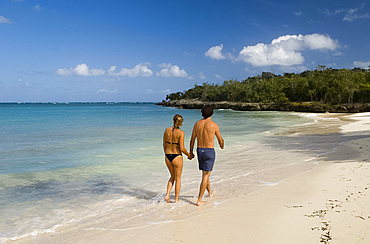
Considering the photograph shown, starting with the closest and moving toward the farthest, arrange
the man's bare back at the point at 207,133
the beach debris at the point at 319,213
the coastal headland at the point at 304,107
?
1. the beach debris at the point at 319,213
2. the man's bare back at the point at 207,133
3. the coastal headland at the point at 304,107

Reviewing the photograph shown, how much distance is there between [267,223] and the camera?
14.0ft

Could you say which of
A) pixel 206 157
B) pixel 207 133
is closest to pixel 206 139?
pixel 207 133

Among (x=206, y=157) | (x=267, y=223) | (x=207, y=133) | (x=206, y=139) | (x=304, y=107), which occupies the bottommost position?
(x=267, y=223)

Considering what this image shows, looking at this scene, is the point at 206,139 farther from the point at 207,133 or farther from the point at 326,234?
the point at 326,234

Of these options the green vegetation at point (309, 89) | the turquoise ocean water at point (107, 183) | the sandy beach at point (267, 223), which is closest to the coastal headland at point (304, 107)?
the green vegetation at point (309, 89)

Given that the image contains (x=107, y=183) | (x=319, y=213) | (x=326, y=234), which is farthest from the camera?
(x=107, y=183)

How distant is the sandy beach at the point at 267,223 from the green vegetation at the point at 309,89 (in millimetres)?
67649

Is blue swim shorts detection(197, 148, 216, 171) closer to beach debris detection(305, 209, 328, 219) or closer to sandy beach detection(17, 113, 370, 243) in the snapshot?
sandy beach detection(17, 113, 370, 243)

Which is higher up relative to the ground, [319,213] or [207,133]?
→ [207,133]

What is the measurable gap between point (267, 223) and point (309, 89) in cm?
8405

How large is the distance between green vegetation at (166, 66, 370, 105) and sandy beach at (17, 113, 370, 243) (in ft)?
222

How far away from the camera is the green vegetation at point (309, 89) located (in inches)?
2544

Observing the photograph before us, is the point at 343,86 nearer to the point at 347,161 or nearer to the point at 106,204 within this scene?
the point at 347,161

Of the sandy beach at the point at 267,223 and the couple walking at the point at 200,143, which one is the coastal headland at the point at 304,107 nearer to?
the sandy beach at the point at 267,223
